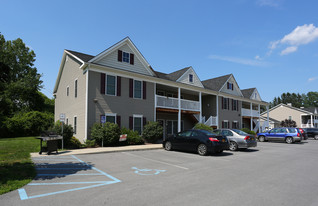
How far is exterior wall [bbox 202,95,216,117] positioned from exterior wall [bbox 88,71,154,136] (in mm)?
10456

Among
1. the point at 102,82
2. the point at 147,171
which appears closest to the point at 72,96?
the point at 102,82

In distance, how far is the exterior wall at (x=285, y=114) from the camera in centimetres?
5075

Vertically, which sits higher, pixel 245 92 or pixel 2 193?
pixel 245 92

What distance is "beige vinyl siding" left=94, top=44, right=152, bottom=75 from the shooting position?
16.8 m

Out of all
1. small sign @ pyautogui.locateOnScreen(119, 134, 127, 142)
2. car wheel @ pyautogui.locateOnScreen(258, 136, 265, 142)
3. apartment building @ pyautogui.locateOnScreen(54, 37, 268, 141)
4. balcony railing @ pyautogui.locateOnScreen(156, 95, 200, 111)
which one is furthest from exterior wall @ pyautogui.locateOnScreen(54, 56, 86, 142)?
car wheel @ pyautogui.locateOnScreen(258, 136, 265, 142)

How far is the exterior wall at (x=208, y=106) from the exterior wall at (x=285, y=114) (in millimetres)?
36153

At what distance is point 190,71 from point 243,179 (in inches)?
721

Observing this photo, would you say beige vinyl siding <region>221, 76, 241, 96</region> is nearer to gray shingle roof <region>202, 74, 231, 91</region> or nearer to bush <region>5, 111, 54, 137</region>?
gray shingle roof <region>202, 74, 231, 91</region>

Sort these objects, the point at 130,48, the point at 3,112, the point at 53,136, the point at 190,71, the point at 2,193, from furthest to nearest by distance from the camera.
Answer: the point at 3,112, the point at 190,71, the point at 130,48, the point at 53,136, the point at 2,193

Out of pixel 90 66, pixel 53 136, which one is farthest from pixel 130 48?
pixel 53 136

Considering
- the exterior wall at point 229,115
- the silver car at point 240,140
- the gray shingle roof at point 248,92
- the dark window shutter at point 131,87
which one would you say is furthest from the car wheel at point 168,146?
the gray shingle roof at point 248,92

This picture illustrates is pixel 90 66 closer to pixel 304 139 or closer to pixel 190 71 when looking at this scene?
pixel 190 71

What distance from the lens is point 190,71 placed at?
23.6m

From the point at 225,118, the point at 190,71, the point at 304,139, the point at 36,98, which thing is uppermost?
the point at 190,71
